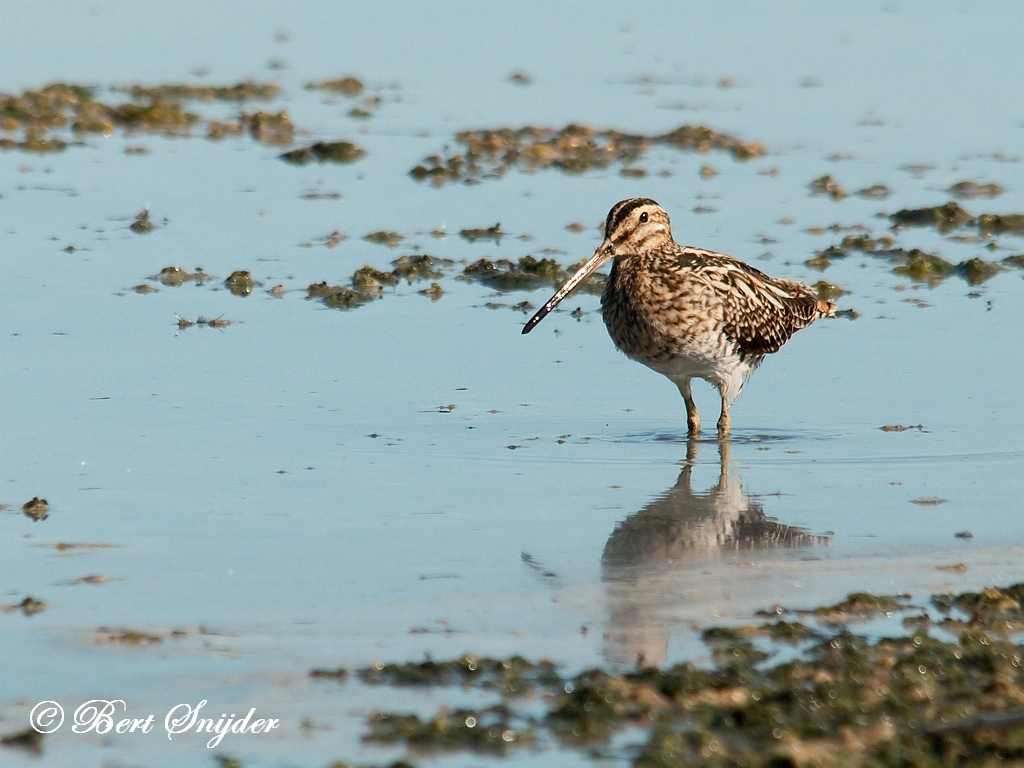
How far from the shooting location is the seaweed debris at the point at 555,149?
15922 mm

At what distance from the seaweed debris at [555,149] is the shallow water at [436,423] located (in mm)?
242

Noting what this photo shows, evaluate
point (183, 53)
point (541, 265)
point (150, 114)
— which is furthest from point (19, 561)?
point (183, 53)

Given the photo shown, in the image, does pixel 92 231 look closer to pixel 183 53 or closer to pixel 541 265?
pixel 541 265

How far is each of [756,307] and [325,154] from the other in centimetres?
731

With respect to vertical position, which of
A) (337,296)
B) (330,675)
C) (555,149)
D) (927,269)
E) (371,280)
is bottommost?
(330,675)

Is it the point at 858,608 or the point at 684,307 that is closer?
the point at 858,608

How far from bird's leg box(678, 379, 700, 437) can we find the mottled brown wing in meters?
0.36

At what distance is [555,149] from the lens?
54.1ft

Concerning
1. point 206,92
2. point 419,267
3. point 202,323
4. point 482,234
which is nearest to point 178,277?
point 202,323

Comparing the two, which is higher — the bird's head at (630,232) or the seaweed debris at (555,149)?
the seaweed debris at (555,149)

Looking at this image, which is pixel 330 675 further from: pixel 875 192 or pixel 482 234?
pixel 875 192

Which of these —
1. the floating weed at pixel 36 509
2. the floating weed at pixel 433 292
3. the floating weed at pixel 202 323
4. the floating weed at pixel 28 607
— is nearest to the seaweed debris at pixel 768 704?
the floating weed at pixel 28 607

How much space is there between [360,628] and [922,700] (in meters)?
1.96

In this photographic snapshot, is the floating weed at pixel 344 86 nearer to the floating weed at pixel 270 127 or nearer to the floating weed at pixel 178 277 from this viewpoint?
the floating weed at pixel 270 127
